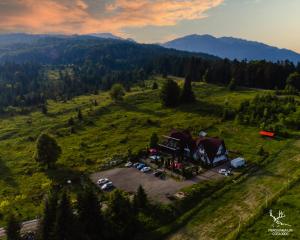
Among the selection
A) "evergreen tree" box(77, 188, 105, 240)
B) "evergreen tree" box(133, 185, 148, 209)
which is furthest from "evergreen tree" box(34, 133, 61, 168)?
"evergreen tree" box(77, 188, 105, 240)

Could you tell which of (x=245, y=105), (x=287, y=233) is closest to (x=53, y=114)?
(x=245, y=105)

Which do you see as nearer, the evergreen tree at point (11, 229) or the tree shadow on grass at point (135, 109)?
the evergreen tree at point (11, 229)

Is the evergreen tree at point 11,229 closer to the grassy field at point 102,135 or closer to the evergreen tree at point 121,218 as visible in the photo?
the grassy field at point 102,135

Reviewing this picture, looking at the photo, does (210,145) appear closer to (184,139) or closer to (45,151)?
(184,139)

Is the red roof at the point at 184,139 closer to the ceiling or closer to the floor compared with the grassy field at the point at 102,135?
closer to the ceiling

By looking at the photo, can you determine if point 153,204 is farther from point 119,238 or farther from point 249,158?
point 249,158

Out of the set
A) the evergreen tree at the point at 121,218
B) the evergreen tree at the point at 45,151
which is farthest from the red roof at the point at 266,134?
the evergreen tree at the point at 45,151

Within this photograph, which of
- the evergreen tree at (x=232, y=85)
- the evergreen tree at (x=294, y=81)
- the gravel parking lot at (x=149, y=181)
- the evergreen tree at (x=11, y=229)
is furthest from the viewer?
the evergreen tree at (x=232, y=85)
